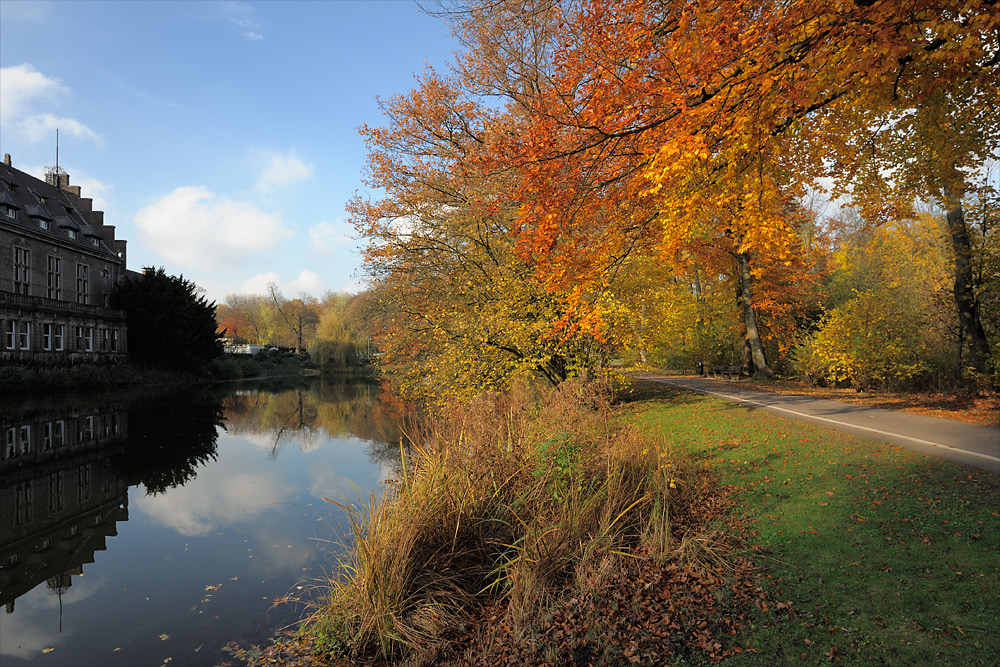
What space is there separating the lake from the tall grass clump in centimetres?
139

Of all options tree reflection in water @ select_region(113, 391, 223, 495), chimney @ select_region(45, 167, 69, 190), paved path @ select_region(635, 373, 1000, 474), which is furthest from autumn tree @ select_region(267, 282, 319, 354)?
paved path @ select_region(635, 373, 1000, 474)

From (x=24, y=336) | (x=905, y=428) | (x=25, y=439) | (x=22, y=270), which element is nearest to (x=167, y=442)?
(x=25, y=439)

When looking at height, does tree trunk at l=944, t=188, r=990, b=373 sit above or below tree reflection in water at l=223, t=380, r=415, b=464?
above

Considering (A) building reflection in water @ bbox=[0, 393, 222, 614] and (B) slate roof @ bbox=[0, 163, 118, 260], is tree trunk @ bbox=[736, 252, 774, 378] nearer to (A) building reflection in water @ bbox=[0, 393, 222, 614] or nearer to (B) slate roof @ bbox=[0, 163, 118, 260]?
(A) building reflection in water @ bbox=[0, 393, 222, 614]

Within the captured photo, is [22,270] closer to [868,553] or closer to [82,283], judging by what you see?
[82,283]

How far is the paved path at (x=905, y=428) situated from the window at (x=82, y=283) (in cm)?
4635

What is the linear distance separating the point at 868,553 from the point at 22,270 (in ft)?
153

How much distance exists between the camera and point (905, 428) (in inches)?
393

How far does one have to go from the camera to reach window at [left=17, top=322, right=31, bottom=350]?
32.6m

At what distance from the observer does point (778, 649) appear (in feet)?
13.2

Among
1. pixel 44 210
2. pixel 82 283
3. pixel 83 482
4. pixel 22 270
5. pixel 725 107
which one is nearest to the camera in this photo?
pixel 725 107

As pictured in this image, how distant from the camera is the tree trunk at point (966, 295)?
13523mm

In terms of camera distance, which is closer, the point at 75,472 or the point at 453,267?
the point at 75,472

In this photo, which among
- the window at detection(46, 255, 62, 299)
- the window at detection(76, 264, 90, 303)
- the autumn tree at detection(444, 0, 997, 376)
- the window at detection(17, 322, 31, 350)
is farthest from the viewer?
the window at detection(76, 264, 90, 303)
